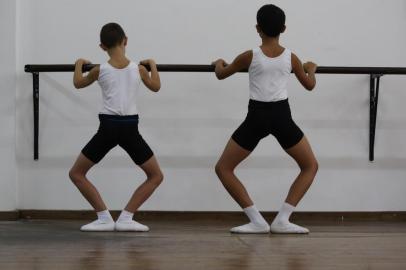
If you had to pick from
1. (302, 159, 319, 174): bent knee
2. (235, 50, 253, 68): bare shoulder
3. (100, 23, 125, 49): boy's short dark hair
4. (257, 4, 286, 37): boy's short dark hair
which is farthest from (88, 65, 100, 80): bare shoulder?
(302, 159, 319, 174): bent knee

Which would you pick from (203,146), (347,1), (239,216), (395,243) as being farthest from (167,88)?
(395,243)

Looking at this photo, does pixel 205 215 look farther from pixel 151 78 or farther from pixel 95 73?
pixel 95 73

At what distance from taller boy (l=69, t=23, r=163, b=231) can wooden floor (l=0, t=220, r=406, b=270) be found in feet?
0.56

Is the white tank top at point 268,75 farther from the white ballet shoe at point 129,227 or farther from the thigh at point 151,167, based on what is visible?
the white ballet shoe at point 129,227

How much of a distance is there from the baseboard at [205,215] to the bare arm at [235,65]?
979 millimetres

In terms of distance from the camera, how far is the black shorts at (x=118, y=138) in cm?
374

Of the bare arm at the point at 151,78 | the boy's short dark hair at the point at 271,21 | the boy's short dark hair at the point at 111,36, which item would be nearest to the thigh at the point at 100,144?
the bare arm at the point at 151,78

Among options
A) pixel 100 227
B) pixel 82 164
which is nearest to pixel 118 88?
pixel 82 164

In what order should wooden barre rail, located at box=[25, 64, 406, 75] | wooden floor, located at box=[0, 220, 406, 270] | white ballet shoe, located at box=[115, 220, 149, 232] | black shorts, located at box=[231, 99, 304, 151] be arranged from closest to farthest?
1. wooden floor, located at box=[0, 220, 406, 270]
2. black shorts, located at box=[231, 99, 304, 151]
3. white ballet shoe, located at box=[115, 220, 149, 232]
4. wooden barre rail, located at box=[25, 64, 406, 75]

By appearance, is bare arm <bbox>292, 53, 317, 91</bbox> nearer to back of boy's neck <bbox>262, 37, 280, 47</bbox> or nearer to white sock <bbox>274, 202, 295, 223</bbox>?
→ back of boy's neck <bbox>262, 37, 280, 47</bbox>

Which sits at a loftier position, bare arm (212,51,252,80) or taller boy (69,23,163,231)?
bare arm (212,51,252,80)

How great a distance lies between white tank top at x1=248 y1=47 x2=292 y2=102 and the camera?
3.65 metres

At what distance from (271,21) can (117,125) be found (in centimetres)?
87

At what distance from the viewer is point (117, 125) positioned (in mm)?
3740
